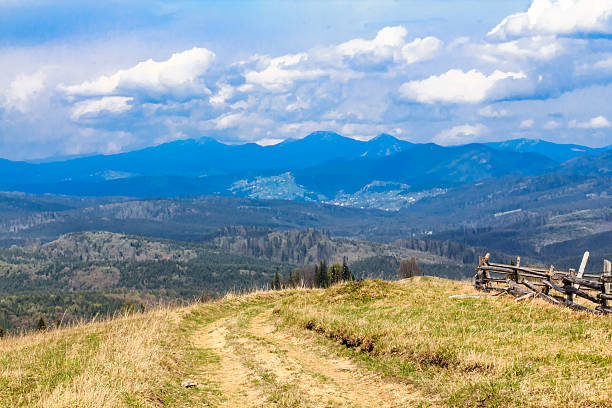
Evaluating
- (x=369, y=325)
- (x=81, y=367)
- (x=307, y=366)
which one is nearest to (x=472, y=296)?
(x=369, y=325)

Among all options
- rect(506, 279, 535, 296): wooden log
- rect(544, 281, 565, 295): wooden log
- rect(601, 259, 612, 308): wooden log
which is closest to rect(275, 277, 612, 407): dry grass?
rect(506, 279, 535, 296): wooden log

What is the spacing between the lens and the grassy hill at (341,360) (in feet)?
45.3

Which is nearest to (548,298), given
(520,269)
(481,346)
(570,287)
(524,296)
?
(524,296)

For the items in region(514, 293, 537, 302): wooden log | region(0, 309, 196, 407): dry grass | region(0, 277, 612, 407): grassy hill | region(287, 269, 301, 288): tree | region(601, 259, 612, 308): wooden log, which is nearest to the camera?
region(0, 309, 196, 407): dry grass

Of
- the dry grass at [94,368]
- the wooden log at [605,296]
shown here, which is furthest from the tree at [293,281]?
the wooden log at [605,296]

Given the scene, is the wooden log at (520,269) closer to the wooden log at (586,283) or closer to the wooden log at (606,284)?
the wooden log at (586,283)

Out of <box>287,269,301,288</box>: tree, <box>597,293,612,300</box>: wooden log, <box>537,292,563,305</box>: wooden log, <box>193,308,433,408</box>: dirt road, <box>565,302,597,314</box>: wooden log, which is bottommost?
<box>287,269,301,288</box>: tree

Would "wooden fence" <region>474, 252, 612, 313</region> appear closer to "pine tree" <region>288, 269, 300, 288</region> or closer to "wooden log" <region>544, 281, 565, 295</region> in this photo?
A: "wooden log" <region>544, 281, 565, 295</region>

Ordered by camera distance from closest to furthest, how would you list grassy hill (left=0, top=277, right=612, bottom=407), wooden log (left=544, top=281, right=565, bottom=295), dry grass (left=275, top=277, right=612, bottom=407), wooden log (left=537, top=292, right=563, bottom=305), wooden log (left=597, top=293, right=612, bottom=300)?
dry grass (left=275, top=277, right=612, bottom=407)
grassy hill (left=0, top=277, right=612, bottom=407)
wooden log (left=597, top=293, right=612, bottom=300)
wooden log (left=544, top=281, right=565, bottom=295)
wooden log (left=537, top=292, right=563, bottom=305)

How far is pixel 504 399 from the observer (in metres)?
12.8

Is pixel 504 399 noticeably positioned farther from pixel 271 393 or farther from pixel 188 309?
pixel 188 309

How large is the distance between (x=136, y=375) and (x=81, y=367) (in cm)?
231

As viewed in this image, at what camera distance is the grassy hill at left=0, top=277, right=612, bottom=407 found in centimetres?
1382

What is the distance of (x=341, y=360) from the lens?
19547 mm
